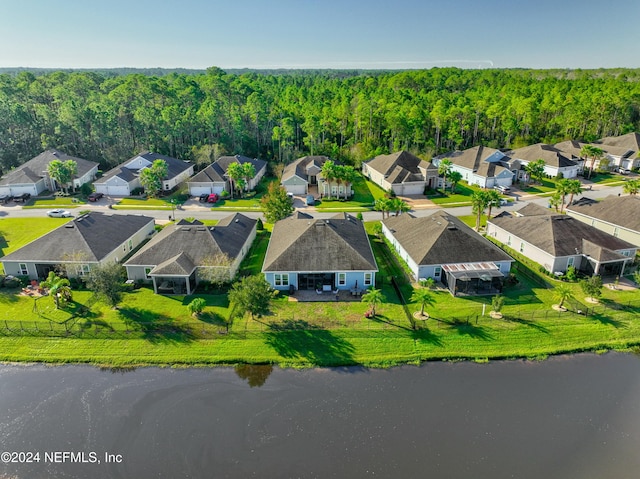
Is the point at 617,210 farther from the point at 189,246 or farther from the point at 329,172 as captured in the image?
the point at 189,246

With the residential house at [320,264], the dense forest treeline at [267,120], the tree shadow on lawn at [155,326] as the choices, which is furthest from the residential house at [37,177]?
the residential house at [320,264]

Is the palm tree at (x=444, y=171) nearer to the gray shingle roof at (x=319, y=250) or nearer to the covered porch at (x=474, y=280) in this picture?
the gray shingle roof at (x=319, y=250)

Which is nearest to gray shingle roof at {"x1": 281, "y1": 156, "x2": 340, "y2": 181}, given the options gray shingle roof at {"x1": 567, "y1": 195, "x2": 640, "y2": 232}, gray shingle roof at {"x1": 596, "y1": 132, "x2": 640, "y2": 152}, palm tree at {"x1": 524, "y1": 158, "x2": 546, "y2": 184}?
palm tree at {"x1": 524, "y1": 158, "x2": 546, "y2": 184}

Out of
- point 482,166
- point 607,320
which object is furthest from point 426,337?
point 482,166

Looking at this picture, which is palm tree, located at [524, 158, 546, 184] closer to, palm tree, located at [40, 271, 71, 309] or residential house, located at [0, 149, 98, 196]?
palm tree, located at [40, 271, 71, 309]

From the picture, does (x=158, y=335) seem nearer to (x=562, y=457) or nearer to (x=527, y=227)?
(x=562, y=457)

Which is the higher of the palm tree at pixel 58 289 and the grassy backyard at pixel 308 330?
the palm tree at pixel 58 289
